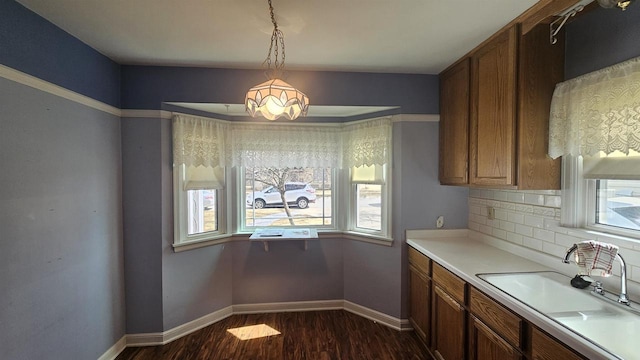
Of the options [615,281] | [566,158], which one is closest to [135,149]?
[566,158]

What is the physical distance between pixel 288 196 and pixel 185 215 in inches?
40.8

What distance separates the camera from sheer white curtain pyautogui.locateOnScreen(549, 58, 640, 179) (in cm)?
130

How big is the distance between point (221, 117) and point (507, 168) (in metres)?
2.47

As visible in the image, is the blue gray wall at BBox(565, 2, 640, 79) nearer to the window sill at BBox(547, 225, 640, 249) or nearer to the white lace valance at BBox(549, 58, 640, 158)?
the white lace valance at BBox(549, 58, 640, 158)

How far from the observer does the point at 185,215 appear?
255cm

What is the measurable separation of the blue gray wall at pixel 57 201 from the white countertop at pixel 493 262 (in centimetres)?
252

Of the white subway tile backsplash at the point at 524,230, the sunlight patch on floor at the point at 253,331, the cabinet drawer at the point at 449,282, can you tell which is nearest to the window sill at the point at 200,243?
the sunlight patch on floor at the point at 253,331

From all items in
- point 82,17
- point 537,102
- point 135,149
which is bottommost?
point 135,149

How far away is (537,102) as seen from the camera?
5.62 feet

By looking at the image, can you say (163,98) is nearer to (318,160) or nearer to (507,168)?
(318,160)

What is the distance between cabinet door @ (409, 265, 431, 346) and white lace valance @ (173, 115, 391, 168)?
1.06 metres

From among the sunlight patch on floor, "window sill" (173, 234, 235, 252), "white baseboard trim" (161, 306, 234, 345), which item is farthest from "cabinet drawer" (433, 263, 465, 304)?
"white baseboard trim" (161, 306, 234, 345)

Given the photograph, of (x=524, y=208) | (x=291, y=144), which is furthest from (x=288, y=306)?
(x=524, y=208)

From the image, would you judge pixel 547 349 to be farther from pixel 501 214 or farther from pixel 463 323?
pixel 501 214
